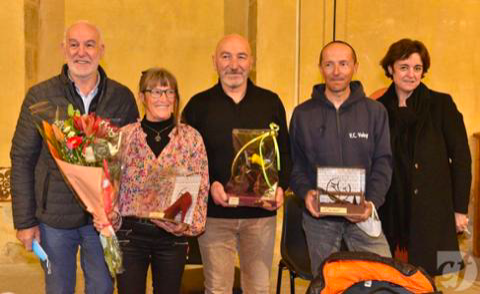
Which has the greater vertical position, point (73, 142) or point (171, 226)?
point (73, 142)

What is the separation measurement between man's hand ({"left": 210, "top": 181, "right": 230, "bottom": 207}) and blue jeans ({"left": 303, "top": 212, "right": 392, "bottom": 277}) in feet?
1.59

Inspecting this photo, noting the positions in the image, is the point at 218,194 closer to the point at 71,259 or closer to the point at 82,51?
the point at 71,259

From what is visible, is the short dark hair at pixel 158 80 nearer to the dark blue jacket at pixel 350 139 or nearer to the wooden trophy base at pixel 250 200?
the wooden trophy base at pixel 250 200

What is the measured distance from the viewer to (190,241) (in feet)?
11.5

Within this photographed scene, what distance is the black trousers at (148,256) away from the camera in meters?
2.54

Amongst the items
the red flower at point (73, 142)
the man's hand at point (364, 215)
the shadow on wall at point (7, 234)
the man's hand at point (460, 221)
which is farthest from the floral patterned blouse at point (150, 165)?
the shadow on wall at point (7, 234)

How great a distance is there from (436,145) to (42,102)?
1.99 metres

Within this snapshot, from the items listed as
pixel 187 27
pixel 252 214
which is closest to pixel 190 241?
pixel 252 214

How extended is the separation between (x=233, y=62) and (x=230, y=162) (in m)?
0.50

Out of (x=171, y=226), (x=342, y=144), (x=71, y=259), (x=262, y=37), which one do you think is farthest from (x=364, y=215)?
(x=262, y=37)

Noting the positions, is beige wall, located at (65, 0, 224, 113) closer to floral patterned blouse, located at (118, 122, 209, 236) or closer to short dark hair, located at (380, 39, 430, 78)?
short dark hair, located at (380, 39, 430, 78)

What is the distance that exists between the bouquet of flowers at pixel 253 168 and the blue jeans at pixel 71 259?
689 millimetres

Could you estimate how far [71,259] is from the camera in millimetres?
2678

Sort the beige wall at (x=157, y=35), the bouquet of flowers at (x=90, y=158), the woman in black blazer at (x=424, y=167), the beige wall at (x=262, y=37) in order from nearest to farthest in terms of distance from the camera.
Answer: the bouquet of flowers at (x=90, y=158)
the woman in black blazer at (x=424, y=167)
the beige wall at (x=262, y=37)
the beige wall at (x=157, y=35)
